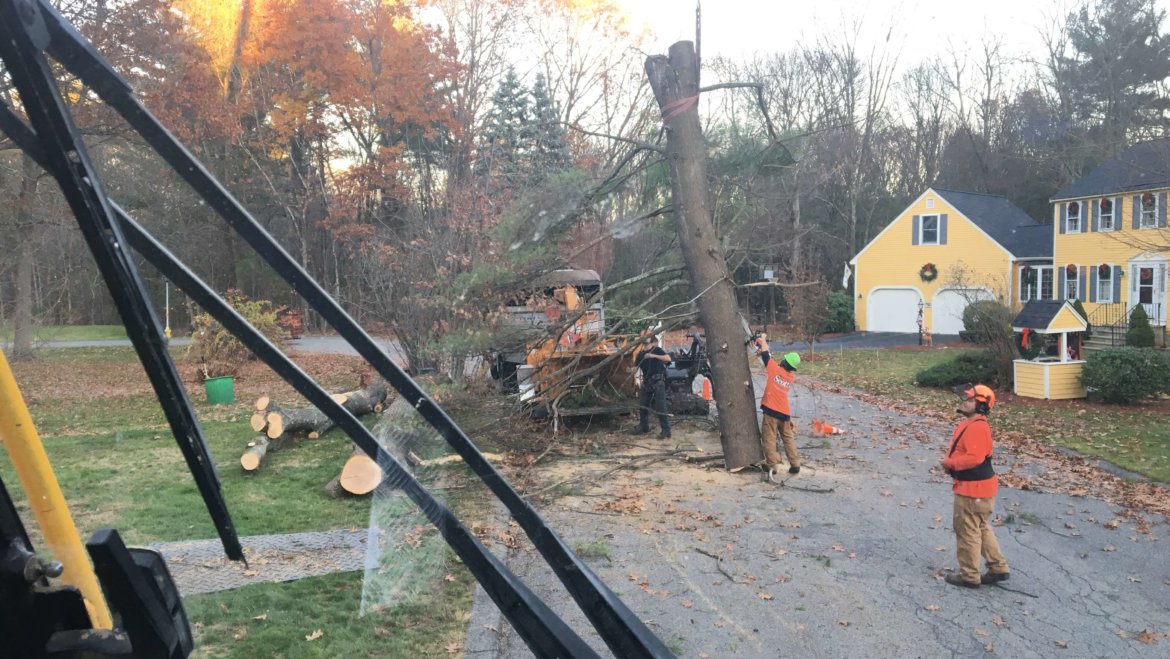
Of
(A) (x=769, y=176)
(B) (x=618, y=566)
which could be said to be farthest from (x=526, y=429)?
(A) (x=769, y=176)

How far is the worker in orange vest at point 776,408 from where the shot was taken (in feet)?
31.1

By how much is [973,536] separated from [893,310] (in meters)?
32.9

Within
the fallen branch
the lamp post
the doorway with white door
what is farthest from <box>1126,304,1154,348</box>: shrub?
the fallen branch

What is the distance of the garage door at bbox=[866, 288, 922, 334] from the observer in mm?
36375

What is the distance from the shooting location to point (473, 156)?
22.5m

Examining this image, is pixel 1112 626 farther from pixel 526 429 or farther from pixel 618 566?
pixel 526 429

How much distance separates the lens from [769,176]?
36.7ft

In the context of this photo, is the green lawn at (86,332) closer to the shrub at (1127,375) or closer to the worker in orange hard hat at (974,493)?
the worker in orange hard hat at (974,493)

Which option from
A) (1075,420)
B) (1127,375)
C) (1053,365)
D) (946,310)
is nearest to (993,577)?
(1075,420)

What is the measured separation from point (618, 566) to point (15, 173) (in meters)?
20.6

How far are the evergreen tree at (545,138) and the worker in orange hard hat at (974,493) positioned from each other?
12797 millimetres

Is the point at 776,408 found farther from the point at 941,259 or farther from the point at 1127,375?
the point at 941,259

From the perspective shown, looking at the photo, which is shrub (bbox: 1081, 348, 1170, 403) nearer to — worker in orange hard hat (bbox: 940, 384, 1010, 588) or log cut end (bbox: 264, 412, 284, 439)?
worker in orange hard hat (bbox: 940, 384, 1010, 588)

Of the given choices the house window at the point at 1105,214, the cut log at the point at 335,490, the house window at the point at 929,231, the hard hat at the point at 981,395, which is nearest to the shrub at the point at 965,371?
the hard hat at the point at 981,395
